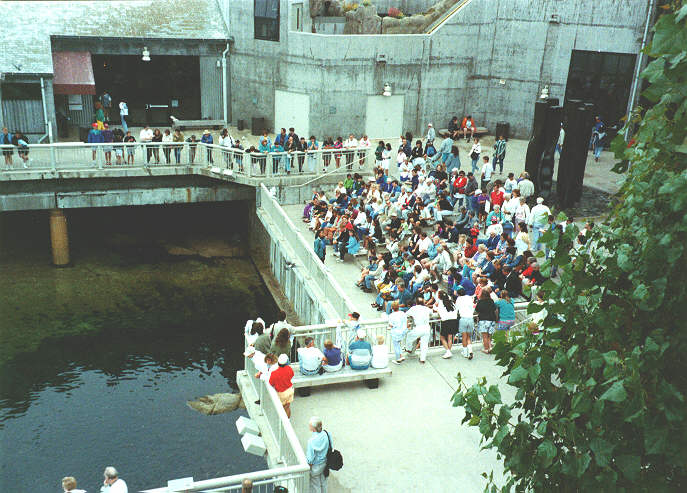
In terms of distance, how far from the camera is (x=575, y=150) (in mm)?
24109

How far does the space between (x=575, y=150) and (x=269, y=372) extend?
15.2 m

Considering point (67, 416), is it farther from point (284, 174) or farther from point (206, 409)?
point (284, 174)

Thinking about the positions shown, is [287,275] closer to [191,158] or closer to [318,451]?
[191,158]

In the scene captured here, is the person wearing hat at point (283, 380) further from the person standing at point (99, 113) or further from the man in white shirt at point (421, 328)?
the person standing at point (99, 113)

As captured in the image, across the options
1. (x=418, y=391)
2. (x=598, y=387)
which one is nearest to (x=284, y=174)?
(x=418, y=391)

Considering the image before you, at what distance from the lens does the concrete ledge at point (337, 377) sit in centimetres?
1388

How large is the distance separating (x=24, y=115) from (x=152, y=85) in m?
7.35

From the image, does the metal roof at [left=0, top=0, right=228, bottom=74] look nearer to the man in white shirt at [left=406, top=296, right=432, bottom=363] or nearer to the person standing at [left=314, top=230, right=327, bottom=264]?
the person standing at [left=314, top=230, right=327, bottom=264]

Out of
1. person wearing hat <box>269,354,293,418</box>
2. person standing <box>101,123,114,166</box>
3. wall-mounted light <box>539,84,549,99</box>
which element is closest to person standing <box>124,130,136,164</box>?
person standing <box>101,123,114,166</box>

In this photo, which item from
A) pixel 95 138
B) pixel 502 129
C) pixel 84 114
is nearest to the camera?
pixel 95 138

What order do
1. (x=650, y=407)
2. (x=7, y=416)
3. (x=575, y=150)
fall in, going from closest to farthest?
1. (x=650, y=407)
2. (x=7, y=416)
3. (x=575, y=150)

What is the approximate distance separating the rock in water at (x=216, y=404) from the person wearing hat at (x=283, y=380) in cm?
757

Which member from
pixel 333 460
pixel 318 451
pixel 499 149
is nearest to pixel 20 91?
pixel 499 149

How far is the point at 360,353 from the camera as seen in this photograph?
14305mm
